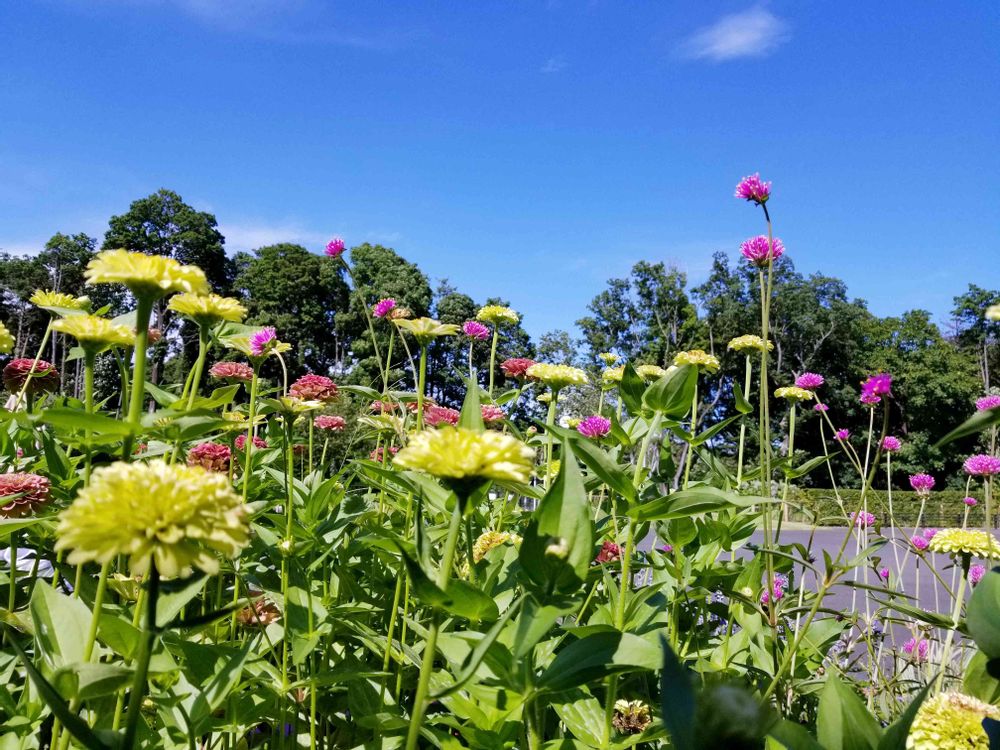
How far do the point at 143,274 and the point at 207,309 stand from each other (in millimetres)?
342

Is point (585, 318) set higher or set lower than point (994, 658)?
higher

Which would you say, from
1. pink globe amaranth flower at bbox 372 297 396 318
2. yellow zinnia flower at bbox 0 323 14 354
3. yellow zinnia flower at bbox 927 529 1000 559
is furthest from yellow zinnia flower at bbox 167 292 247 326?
yellow zinnia flower at bbox 927 529 1000 559

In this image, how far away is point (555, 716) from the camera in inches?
57.7

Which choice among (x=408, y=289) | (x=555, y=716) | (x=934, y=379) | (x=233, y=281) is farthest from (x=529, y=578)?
(x=233, y=281)

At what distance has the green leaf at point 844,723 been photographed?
1.69 feet

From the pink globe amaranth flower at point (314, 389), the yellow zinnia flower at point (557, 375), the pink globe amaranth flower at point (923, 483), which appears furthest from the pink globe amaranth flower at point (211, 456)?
the pink globe amaranth flower at point (923, 483)

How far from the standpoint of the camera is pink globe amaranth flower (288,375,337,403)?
1.90m

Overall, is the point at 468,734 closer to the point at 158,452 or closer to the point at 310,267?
the point at 158,452

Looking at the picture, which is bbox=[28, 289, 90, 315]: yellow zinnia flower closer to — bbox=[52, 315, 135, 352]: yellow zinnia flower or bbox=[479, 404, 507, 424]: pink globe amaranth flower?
bbox=[52, 315, 135, 352]: yellow zinnia flower

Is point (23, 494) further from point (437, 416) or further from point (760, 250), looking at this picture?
point (760, 250)

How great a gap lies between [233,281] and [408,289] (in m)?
13.3

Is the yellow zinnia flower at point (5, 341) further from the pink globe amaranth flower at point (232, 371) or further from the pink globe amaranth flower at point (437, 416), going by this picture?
the pink globe amaranth flower at point (437, 416)

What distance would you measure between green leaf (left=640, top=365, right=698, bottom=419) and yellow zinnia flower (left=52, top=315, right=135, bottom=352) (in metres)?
0.90

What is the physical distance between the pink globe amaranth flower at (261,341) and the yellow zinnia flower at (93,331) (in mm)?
363
